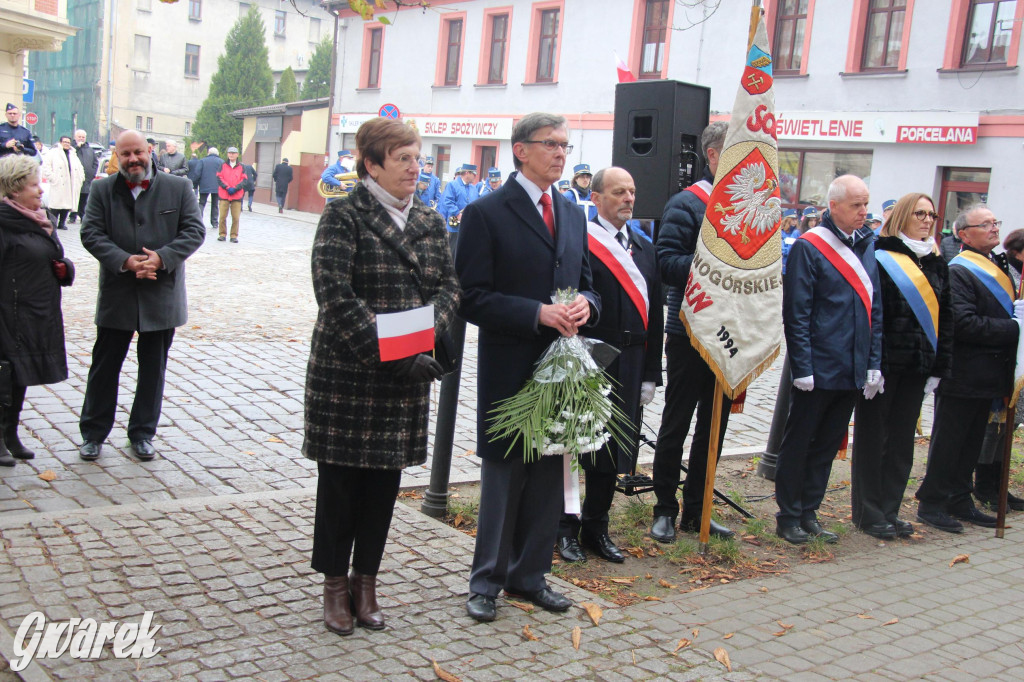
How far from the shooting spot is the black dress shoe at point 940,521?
669 cm

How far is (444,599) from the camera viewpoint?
461cm

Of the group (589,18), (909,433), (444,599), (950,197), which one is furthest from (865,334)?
(589,18)

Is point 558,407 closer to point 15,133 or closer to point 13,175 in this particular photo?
point 13,175

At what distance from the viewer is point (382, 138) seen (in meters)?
4.07

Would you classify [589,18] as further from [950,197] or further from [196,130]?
[196,130]

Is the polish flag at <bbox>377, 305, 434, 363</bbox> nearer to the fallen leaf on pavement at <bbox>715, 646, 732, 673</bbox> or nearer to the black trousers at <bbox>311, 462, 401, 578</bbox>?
the black trousers at <bbox>311, 462, 401, 578</bbox>

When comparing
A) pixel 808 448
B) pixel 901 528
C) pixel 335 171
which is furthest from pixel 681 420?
pixel 335 171

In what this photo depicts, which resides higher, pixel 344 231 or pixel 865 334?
pixel 344 231

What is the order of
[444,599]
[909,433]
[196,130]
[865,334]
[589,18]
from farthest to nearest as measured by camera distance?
[196,130]
[589,18]
[909,433]
[865,334]
[444,599]

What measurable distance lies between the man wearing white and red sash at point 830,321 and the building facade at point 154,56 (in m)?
64.2

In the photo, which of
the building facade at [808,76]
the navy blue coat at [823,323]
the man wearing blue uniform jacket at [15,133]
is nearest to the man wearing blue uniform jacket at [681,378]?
the navy blue coat at [823,323]

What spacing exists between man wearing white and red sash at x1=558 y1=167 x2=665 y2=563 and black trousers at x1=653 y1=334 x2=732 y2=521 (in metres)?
0.35

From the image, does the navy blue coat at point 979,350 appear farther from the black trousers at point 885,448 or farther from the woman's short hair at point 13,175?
the woman's short hair at point 13,175

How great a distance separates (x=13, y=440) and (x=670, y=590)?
3.97 metres
